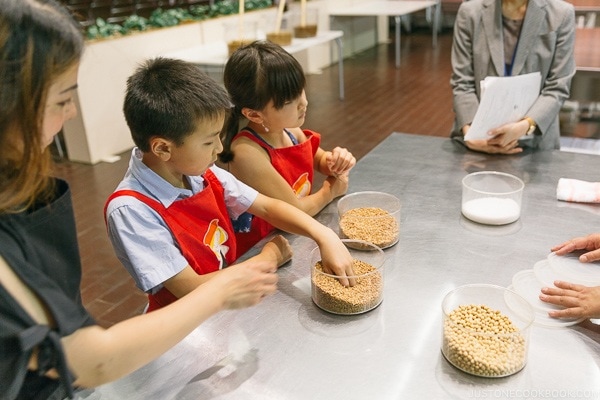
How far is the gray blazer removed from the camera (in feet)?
6.22

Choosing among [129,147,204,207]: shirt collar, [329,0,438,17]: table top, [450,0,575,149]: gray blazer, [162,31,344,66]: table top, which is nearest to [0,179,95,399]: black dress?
[129,147,204,207]: shirt collar

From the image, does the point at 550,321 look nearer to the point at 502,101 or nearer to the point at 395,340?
the point at 395,340

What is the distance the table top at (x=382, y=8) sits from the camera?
21.2 feet

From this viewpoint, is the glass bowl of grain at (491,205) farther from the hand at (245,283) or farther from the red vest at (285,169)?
the hand at (245,283)

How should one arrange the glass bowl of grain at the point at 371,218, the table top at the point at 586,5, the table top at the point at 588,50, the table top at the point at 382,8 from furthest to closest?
the table top at the point at 382,8 < the table top at the point at 586,5 < the table top at the point at 588,50 < the glass bowl of grain at the point at 371,218

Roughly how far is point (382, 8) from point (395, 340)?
6399 millimetres

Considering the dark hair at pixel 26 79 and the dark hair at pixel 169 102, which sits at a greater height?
the dark hair at pixel 26 79

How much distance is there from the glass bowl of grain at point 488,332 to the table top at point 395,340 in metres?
0.02

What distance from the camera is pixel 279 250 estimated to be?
125 cm

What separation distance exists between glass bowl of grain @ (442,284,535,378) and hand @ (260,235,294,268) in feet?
1.31

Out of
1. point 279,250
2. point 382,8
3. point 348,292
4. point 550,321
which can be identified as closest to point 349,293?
point 348,292

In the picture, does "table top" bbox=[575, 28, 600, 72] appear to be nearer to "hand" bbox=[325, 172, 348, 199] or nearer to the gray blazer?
the gray blazer

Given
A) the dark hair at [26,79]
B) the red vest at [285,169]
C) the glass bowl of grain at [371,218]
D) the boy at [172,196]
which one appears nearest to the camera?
the dark hair at [26,79]

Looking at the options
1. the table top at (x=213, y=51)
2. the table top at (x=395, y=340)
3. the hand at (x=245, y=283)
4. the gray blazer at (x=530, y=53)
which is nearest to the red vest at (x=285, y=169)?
the table top at (x=395, y=340)
